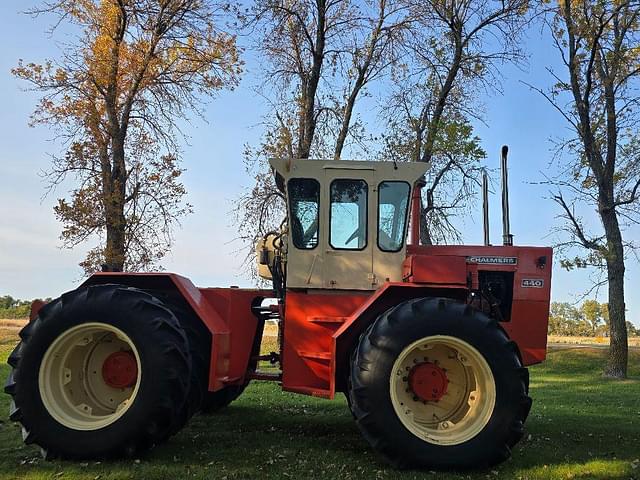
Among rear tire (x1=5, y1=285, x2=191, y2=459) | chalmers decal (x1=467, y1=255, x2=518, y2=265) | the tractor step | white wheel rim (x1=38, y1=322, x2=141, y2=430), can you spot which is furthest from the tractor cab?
white wheel rim (x1=38, y1=322, x2=141, y2=430)

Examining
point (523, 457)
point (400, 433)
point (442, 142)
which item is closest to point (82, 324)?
point (400, 433)

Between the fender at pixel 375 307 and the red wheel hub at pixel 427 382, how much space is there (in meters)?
0.65

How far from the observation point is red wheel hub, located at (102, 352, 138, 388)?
569 centimetres

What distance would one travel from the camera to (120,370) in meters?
5.72

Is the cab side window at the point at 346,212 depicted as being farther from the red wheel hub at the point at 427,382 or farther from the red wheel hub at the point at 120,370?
the red wheel hub at the point at 120,370

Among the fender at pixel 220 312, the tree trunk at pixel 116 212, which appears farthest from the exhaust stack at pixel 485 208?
the tree trunk at pixel 116 212

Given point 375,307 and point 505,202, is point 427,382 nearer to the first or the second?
point 375,307

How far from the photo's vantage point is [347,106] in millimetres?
18844

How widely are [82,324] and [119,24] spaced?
1519cm

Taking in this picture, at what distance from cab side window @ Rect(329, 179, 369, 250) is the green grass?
2.09 m

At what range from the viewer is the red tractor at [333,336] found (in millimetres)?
5164

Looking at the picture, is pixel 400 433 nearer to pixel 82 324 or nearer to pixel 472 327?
pixel 472 327

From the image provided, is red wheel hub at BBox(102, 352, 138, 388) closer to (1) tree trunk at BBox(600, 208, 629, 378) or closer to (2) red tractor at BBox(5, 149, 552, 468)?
(2) red tractor at BBox(5, 149, 552, 468)

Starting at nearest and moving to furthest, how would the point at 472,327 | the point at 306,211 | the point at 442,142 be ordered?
1. the point at 472,327
2. the point at 306,211
3. the point at 442,142
